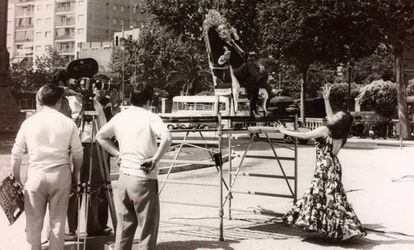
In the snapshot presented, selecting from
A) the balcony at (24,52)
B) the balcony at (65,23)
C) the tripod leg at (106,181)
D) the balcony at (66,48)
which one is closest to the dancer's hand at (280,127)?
the tripod leg at (106,181)

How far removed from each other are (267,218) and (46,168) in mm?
5211

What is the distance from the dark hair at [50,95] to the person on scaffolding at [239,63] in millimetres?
3912

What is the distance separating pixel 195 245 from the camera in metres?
8.04

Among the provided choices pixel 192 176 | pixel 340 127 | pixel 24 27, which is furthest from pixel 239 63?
pixel 24 27

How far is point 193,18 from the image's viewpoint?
35.2 m

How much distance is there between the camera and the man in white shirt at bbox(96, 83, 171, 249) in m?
6.04

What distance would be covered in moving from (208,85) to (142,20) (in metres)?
56.7

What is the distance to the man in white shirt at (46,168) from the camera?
6.09 metres

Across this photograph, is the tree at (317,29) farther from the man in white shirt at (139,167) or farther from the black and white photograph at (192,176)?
the man in white shirt at (139,167)

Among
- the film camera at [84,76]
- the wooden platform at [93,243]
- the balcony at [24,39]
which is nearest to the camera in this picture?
the film camera at [84,76]

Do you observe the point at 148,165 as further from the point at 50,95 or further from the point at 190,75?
the point at 190,75

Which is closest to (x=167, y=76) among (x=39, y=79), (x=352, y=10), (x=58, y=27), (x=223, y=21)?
(x=39, y=79)

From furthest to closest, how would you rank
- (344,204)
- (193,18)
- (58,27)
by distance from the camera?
(58,27)
(193,18)
(344,204)

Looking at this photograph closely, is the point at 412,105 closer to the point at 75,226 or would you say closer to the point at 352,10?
the point at 352,10
